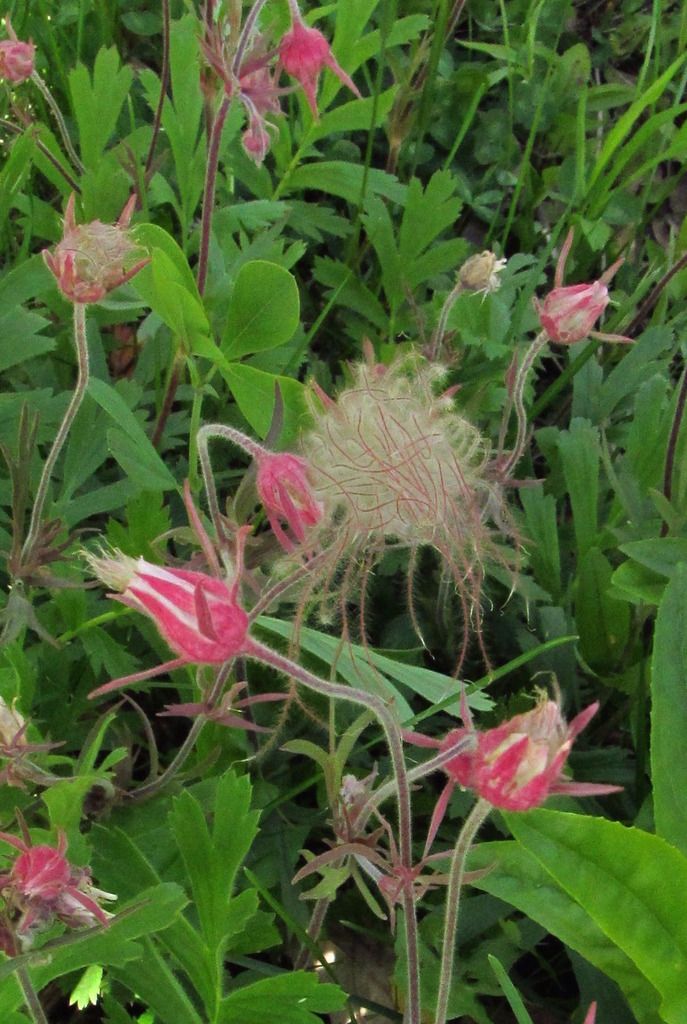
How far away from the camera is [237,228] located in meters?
1.64

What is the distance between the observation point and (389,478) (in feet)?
3.71

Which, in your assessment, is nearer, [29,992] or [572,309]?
[29,992]

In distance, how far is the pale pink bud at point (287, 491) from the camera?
0.96 m

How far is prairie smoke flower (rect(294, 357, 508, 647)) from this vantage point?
3.62ft

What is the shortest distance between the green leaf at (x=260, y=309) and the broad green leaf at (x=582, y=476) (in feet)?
1.72

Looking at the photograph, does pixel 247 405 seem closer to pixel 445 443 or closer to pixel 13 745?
pixel 445 443

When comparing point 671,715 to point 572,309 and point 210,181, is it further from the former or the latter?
point 210,181

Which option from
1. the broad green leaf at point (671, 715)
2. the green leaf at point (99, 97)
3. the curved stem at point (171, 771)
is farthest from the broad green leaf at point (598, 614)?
the green leaf at point (99, 97)

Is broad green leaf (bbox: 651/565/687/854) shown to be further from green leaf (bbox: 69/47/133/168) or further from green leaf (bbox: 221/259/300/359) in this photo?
green leaf (bbox: 69/47/133/168)

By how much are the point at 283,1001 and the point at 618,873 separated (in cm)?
36

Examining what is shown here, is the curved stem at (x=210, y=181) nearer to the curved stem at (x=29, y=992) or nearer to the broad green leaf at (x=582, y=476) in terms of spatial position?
the broad green leaf at (x=582, y=476)

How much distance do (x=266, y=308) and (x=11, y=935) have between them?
77 centimetres

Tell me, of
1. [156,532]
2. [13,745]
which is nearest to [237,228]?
[156,532]

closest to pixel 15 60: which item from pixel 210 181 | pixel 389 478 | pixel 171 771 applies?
pixel 210 181
